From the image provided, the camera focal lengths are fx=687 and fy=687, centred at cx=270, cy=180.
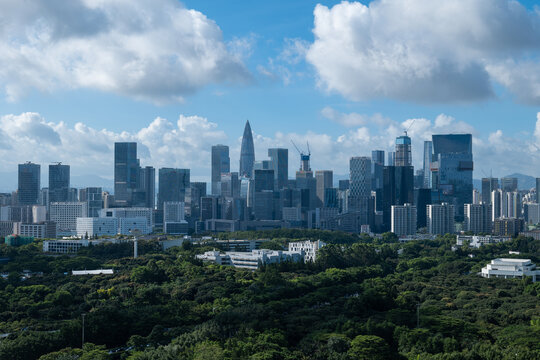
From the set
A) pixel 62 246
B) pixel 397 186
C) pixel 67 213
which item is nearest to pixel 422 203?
pixel 397 186

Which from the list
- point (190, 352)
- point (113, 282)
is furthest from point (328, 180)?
point (190, 352)

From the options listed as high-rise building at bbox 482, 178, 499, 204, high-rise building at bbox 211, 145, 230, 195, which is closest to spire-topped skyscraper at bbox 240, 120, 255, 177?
high-rise building at bbox 211, 145, 230, 195

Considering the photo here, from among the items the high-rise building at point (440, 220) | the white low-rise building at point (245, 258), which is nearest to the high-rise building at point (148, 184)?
the high-rise building at point (440, 220)

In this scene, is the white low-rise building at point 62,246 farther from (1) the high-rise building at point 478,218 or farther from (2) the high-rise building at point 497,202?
(2) the high-rise building at point 497,202

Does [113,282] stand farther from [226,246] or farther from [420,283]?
[226,246]

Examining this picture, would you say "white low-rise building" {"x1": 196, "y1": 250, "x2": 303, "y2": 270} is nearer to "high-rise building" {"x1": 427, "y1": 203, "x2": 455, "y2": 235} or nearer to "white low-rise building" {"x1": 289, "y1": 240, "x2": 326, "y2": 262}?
"white low-rise building" {"x1": 289, "y1": 240, "x2": 326, "y2": 262}

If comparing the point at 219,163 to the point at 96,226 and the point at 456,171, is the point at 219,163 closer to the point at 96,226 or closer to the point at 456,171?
the point at 456,171

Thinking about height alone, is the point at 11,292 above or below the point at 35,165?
below
